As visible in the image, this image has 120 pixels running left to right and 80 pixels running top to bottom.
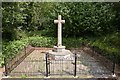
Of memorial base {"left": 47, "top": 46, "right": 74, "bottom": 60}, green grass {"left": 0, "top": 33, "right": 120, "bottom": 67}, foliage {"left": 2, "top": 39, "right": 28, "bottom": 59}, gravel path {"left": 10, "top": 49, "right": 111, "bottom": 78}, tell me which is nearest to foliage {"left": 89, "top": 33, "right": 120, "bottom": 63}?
green grass {"left": 0, "top": 33, "right": 120, "bottom": 67}

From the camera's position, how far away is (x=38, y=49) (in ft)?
62.3

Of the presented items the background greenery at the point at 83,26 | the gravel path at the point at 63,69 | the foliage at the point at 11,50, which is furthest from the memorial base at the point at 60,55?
the background greenery at the point at 83,26

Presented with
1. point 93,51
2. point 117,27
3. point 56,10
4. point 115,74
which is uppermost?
point 56,10

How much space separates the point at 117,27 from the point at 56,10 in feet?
18.2

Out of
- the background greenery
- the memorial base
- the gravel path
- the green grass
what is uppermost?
the background greenery

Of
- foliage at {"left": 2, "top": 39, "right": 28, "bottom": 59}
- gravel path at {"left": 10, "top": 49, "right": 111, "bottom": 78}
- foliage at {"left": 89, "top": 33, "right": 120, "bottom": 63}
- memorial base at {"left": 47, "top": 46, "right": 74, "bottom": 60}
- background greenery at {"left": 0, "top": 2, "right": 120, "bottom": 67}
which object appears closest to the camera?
gravel path at {"left": 10, "top": 49, "right": 111, "bottom": 78}

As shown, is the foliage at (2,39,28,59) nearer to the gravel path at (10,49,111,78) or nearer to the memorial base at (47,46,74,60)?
the gravel path at (10,49,111,78)

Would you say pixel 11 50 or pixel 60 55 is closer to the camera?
pixel 11 50

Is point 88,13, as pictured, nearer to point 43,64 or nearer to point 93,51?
point 93,51

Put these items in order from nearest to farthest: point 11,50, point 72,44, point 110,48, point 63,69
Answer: point 63,69 < point 11,50 < point 110,48 < point 72,44

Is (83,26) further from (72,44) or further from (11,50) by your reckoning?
(11,50)

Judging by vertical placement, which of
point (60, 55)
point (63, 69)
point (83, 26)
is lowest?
point (63, 69)

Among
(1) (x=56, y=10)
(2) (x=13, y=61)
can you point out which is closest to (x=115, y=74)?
(2) (x=13, y=61)

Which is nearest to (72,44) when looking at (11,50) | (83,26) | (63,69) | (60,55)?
(83,26)
